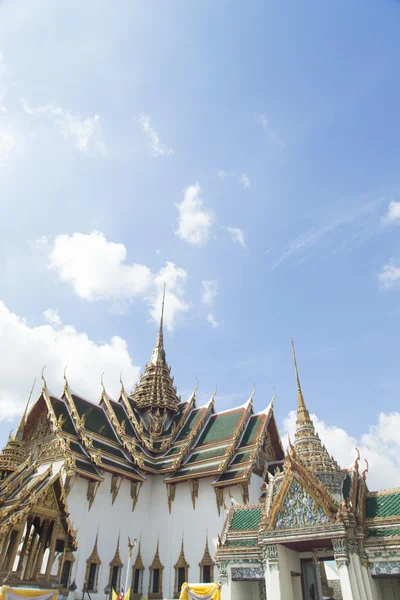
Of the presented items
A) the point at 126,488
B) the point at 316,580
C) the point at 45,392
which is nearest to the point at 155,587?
the point at 126,488

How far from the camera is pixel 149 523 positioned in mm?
19344

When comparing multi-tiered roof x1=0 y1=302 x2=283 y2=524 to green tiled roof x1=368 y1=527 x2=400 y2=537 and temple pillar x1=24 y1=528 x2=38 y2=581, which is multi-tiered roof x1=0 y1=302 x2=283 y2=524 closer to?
temple pillar x1=24 y1=528 x2=38 y2=581

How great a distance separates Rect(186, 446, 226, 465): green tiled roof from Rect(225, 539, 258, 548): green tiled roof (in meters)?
10.8

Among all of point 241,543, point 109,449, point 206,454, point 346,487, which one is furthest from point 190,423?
point 346,487

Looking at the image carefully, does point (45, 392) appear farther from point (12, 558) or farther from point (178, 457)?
point (12, 558)

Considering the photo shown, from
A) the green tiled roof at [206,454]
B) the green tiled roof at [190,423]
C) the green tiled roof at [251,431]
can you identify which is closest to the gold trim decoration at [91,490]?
the green tiled roof at [206,454]

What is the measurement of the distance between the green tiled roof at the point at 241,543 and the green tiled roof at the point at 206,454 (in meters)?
10.8

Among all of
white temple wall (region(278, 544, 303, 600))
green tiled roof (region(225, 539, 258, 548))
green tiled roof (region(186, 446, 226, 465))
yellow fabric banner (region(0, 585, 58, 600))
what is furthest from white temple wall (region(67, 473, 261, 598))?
green tiled roof (region(225, 539, 258, 548))

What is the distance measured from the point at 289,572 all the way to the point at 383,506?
7.55 feet

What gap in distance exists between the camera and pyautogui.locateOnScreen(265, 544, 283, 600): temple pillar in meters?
7.54

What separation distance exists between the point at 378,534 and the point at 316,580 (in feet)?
8.39

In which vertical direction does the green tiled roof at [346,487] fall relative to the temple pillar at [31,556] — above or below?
above

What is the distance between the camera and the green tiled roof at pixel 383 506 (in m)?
7.48

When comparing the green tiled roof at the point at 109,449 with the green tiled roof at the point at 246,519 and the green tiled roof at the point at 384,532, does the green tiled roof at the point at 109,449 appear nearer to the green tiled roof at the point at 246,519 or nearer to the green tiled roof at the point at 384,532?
the green tiled roof at the point at 246,519
